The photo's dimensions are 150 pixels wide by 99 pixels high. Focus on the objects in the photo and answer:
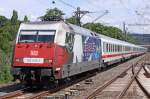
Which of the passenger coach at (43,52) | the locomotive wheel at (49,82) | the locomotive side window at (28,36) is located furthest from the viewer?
the locomotive side window at (28,36)

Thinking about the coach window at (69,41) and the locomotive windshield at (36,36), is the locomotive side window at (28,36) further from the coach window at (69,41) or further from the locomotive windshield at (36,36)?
the coach window at (69,41)

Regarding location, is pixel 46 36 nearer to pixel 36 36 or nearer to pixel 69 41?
pixel 36 36

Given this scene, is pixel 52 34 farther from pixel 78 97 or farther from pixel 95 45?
pixel 95 45

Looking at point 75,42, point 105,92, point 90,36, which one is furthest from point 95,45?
point 105,92

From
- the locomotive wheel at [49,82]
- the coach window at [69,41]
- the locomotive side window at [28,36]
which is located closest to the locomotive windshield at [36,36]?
the locomotive side window at [28,36]

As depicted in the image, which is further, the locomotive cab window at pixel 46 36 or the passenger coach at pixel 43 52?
the locomotive cab window at pixel 46 36

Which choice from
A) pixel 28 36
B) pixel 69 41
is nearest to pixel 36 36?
pixel 28 36

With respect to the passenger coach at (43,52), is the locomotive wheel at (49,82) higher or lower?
lower

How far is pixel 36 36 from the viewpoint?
1853cm

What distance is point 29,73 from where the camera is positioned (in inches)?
704

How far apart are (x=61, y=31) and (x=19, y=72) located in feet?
8.28

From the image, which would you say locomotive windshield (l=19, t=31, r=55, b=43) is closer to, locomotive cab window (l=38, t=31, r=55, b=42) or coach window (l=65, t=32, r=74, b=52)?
locomotive cab window (l=38, t=31, r=55, b=42)

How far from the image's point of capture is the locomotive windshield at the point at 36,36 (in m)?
18.3

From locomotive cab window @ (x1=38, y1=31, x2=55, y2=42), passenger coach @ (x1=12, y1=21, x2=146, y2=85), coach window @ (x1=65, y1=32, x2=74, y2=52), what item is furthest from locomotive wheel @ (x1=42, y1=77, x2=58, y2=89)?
coach window @ (x1=65, y1=32, x2=74, y2=52)
